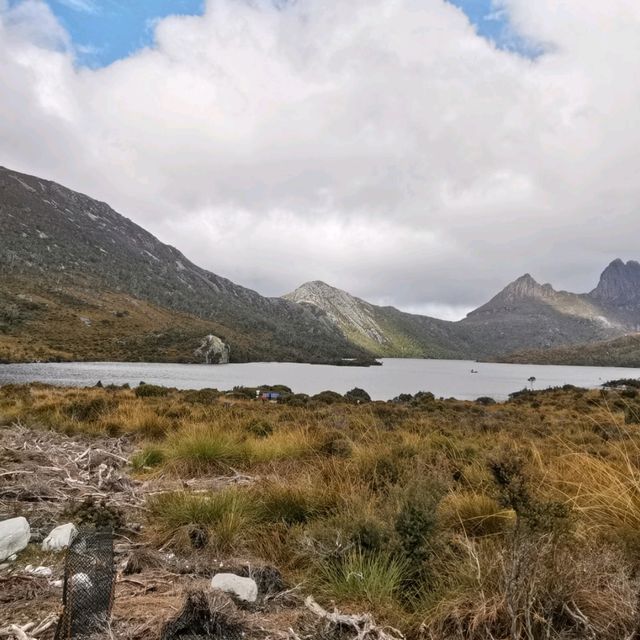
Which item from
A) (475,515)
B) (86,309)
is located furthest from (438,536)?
(86,309)

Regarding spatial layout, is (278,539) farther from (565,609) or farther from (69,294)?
(69,294)

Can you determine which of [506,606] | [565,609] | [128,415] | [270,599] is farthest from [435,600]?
[128,415]

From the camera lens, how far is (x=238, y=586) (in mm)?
2809

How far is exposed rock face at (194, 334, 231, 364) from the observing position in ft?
336

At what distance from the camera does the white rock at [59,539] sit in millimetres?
3543

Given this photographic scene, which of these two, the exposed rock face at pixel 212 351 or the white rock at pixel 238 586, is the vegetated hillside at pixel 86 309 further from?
the white rock at pixel 238 586

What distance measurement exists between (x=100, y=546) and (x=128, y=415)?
10.3 metres

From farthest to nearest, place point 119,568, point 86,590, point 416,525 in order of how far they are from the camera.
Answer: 1. point 416,525
2. point 119,568
3. point 86,590

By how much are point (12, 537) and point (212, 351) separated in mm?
102613

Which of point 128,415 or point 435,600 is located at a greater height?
point 435,600

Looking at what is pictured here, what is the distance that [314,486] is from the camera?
468cm

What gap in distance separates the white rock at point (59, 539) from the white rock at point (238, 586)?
4.62ft

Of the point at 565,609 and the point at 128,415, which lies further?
the point at 128,415

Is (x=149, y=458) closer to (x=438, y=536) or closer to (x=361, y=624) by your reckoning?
(x=438, y=536)
